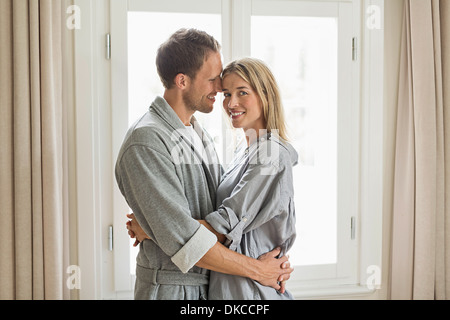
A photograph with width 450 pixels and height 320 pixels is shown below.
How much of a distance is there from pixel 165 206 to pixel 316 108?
1.19m

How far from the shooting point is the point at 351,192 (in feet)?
7.58

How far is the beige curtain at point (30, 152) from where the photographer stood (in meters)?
1.89

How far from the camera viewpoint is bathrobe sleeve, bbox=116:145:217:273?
53.7 inches

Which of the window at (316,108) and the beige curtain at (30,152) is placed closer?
the beige curtain at (30,152)

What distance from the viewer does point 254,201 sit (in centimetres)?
144

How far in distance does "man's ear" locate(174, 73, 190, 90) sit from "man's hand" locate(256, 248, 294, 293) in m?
0.64

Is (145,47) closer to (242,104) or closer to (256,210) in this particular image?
(242,104)

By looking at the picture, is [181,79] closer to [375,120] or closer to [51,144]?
[51,144]

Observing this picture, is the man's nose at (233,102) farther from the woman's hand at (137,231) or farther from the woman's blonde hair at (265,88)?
the woman's hand at (137,231)

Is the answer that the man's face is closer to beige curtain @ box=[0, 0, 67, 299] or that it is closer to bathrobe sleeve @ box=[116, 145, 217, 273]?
bathrobe sleeve @ box=[116, 145, 217, 273]

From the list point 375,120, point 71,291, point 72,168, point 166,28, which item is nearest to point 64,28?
point 166,28

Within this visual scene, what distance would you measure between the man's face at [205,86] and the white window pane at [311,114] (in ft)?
2.14

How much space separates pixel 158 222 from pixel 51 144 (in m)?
0.81

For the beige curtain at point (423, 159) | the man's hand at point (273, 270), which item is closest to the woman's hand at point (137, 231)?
the man's hand at point (273, 270)
